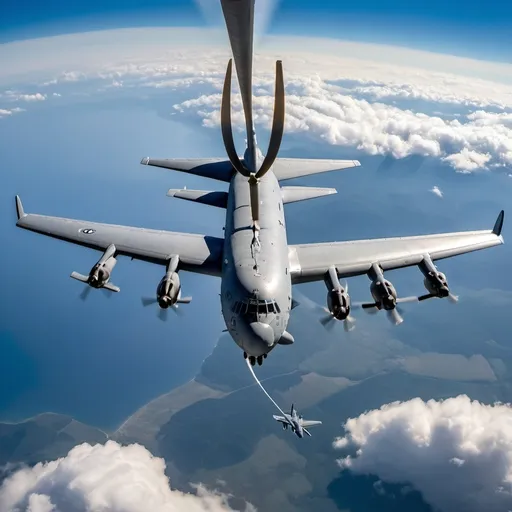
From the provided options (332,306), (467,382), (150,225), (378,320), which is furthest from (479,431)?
(150,225)

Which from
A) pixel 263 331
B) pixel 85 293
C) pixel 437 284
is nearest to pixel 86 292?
pixel 85 293

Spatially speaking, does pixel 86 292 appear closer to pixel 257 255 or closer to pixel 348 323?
pixel 257 255

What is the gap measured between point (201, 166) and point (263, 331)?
27.9m

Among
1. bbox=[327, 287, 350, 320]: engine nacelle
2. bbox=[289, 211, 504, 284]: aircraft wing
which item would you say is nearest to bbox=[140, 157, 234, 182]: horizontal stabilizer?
bbox=[289, 211, 504, 284]: aircraft wing

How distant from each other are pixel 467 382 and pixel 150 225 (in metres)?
146

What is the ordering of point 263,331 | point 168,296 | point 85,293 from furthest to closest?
1. point 85,293
2. point 168,296
3. point 263,331

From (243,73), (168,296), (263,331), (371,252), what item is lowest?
(168,296)

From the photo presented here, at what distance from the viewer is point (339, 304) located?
106ft

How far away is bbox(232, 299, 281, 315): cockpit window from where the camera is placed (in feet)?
90.6

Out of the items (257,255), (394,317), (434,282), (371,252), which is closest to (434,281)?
(434,282)

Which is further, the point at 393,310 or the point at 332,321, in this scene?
the point at 393,310

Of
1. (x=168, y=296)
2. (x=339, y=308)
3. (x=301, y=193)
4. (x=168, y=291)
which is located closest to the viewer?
(x=339, y=308)

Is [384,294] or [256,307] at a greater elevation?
[256,307]

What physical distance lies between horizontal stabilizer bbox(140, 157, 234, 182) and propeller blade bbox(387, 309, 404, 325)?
2364cm
